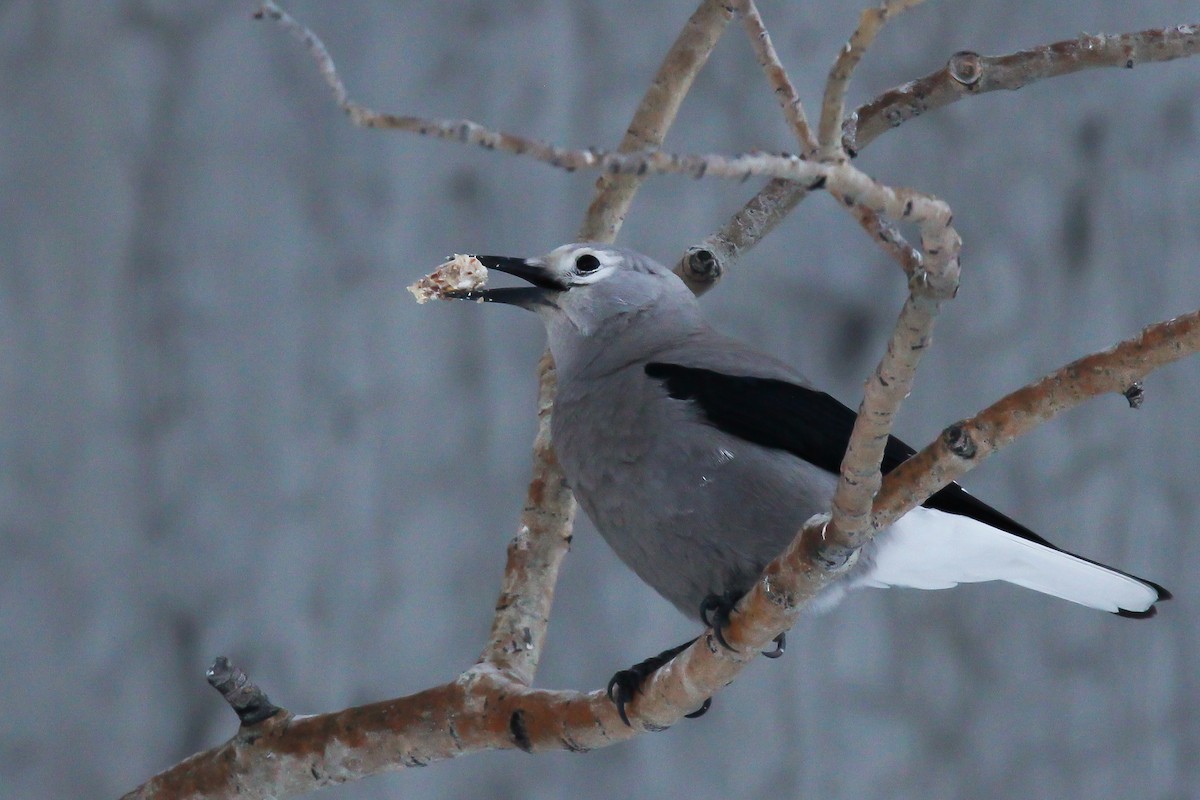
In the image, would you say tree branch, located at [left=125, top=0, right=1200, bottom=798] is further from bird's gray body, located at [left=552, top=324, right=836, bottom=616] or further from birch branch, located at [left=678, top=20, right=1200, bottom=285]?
bird's gray body, located at [left=552, top=324, right=836, bottom=616]

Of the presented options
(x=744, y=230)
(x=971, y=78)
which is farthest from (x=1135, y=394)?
(x=744, y=230)

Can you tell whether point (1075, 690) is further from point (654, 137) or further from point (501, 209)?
point (654, 137)

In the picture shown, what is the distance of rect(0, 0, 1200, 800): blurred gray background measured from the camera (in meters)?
1.72

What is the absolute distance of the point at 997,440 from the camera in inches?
26.8

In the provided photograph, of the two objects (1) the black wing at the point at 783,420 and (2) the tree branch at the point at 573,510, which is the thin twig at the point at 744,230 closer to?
(2) the tree branch at the point at 573,510

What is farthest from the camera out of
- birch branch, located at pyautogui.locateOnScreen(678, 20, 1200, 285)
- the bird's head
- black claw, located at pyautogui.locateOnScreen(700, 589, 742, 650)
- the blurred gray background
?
the blurred gray background

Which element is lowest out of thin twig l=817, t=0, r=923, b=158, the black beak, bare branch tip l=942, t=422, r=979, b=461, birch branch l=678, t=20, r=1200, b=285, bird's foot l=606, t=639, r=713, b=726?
bird's foot l=606, t=639, r=713, b=726

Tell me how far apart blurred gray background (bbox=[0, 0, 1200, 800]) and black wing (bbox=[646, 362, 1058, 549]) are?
880 mm

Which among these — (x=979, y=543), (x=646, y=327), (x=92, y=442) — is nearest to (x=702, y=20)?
(x=646, y=327)

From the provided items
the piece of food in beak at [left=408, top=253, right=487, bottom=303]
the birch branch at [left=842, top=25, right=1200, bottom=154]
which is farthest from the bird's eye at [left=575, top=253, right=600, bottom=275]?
the birch branch at [left=842, top=25, right=1200, bottom=154]

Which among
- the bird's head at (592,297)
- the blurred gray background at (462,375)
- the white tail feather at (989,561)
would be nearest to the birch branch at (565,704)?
the white tail feather at (989,561)

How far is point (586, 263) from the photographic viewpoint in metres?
1.23

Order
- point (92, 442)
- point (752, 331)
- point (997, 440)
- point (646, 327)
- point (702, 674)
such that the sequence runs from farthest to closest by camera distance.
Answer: point (752, 331)
point (92, 442)
point (646, 327)
point (702, 674)
point (997, 440)

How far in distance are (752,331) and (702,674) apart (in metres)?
1.30
